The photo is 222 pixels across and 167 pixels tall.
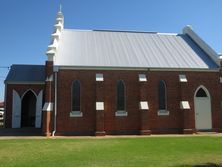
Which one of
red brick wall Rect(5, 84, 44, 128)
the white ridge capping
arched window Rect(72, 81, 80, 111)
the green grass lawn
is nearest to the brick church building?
arched window Rect(72, 81, 80, 111)

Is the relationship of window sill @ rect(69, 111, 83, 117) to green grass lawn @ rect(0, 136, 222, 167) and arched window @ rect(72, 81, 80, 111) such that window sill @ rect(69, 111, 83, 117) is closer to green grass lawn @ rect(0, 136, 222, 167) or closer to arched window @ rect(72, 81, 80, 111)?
arched window @ rect(72, 81, 80, 111)

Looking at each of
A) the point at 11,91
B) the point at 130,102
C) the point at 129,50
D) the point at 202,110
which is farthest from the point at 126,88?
the point at 11,91

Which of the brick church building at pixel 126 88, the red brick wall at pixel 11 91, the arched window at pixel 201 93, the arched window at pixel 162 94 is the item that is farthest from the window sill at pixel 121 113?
the red brick wall at pixel 11 91

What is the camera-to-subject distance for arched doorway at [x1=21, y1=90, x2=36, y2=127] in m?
35.6

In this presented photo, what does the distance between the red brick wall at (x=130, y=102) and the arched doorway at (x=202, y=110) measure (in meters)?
0.42

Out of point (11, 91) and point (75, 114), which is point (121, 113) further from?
point (11, 91)

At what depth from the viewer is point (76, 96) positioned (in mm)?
26406

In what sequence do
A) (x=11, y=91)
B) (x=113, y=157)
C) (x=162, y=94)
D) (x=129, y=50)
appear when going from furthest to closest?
(x=11, y=91)
(x=129, y=50)
(x=162, y=94)
(x=113, y=157)

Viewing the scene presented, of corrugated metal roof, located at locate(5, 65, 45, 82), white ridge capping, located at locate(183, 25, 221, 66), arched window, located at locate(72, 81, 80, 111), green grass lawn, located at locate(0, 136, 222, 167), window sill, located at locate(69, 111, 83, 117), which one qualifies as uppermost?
white ridge capping, located at locate(183, 25, 221, 66)

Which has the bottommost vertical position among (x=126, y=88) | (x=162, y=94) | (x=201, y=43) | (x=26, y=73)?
(x=162, y=94)

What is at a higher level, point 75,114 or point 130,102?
point 130,102

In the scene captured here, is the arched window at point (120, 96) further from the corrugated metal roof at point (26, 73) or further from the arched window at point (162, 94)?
the corrugated metal roof at point (26, 73)

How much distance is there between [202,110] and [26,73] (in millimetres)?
20123

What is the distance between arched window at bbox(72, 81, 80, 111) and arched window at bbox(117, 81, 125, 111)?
3443 mm
